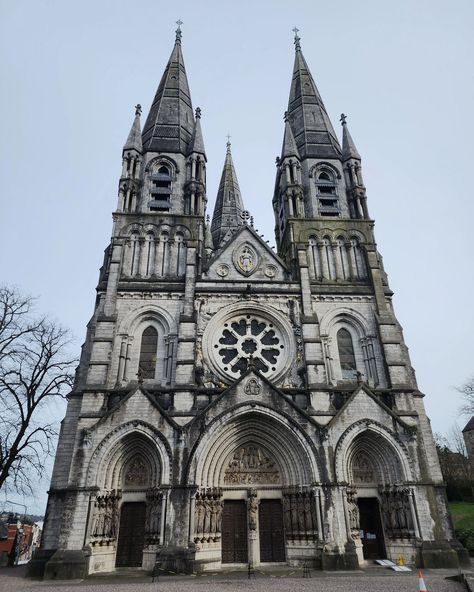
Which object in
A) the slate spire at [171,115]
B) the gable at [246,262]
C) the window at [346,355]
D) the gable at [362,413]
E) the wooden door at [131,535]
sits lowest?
the wooden door at [131,535]

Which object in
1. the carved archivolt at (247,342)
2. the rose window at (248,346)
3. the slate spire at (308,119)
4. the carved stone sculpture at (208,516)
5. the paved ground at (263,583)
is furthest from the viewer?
the slate spire at (308,119)

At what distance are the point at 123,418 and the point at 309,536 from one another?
814 centimetres

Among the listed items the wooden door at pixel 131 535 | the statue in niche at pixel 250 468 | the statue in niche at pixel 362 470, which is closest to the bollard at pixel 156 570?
the wooden door at pixel 131 535

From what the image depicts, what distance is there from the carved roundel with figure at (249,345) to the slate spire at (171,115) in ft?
40.7

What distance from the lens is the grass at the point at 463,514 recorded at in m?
26.4

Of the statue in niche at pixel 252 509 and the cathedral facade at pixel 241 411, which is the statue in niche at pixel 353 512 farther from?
the statue in niche at pixel 252 509

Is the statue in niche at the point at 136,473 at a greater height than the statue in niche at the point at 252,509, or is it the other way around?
the statue in niche at the point at 136,473

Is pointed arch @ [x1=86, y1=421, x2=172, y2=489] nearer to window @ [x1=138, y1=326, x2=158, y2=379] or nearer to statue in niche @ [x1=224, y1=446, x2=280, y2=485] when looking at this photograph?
statue in niche @ [x1=224, y1=446, x2=280, y2=485]

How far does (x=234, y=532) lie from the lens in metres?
16.2

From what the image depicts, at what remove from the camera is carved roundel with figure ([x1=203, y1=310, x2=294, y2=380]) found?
19.5 metres

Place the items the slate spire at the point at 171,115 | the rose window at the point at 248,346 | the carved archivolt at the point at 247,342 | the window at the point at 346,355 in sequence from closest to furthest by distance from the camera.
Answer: the carved archivolt at the point at 247,342 → the rose window at the point at 248,346 → the window at the point at 346,355 → the slate spire at the point at 171,115

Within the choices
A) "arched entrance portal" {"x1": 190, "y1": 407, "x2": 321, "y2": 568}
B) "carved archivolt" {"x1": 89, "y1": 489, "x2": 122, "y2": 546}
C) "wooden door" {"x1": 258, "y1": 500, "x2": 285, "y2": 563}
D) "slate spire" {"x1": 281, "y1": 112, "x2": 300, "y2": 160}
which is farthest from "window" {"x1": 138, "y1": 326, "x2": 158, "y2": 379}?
"slate spire" {"x1": 281, "y1": 112, "x2": 300, "y2": 160}

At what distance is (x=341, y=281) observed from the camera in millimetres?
22031

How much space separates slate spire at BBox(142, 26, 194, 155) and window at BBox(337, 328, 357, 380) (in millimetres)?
15100
